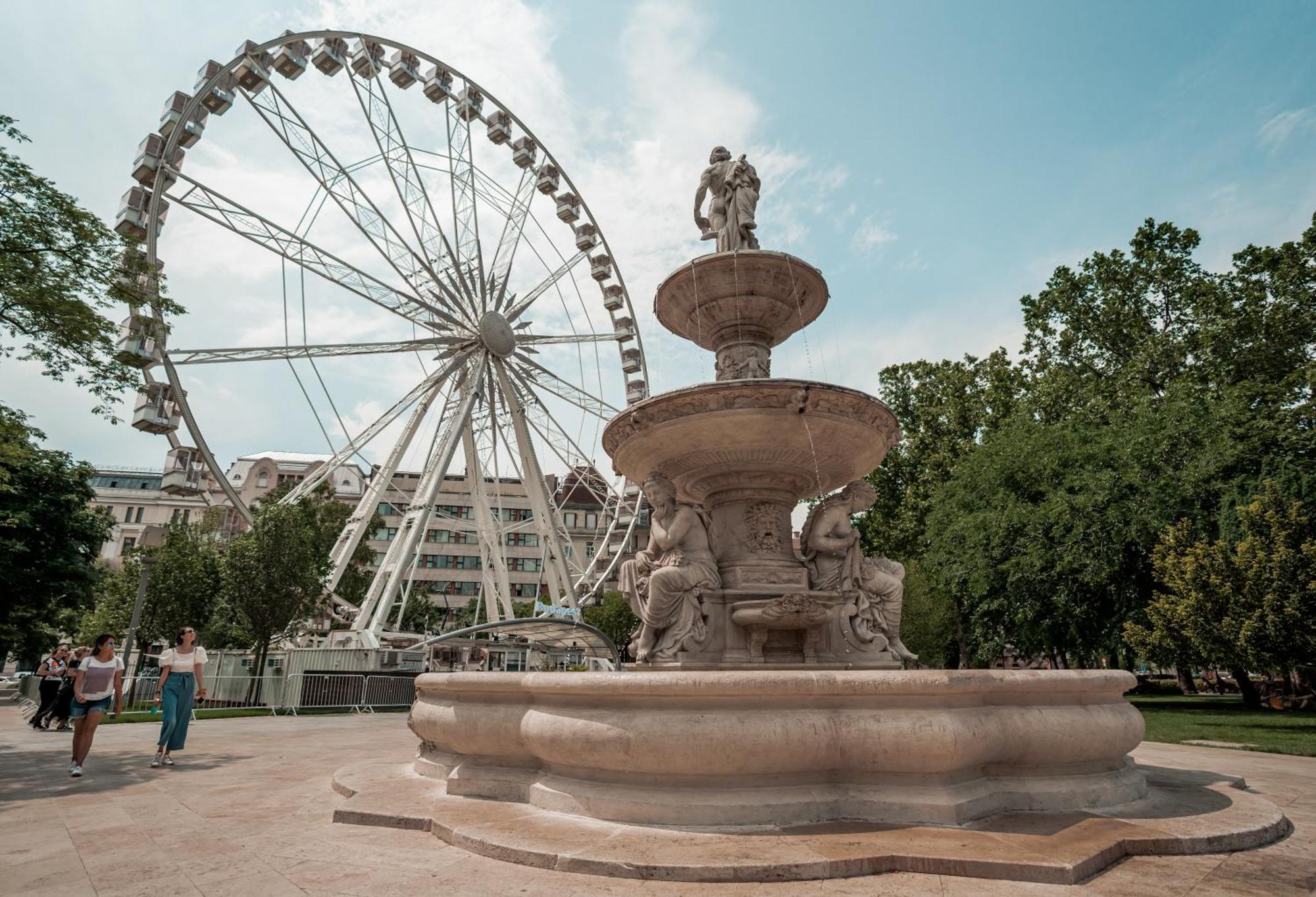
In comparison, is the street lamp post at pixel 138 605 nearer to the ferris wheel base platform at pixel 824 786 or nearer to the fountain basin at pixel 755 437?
the fountain basin at pixel 755 437

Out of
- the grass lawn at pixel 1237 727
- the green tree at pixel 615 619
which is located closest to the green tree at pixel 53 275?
the grass lawn at pixel 1237 727

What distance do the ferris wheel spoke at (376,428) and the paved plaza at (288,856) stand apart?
16.1 meters

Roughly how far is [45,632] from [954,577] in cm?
4331

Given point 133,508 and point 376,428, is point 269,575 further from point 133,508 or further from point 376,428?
point 133,508

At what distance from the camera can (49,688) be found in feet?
42.9

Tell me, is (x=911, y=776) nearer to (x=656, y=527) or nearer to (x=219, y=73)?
(x=656, y=527)

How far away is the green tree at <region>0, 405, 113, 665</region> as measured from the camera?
23422 millimetres

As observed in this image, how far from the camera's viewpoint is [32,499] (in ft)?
80.2

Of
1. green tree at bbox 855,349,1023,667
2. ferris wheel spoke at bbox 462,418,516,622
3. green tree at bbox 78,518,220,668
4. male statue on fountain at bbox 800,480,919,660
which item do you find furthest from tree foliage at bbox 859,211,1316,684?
green tree at bbox 78,518,220,668

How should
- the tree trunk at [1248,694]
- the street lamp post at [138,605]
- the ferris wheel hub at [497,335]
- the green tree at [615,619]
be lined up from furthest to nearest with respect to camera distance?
the green tree at [615,619], the ferris wheel hub at [497,335], the tree trunk at [1248,694], the street lamp post at [138,605]

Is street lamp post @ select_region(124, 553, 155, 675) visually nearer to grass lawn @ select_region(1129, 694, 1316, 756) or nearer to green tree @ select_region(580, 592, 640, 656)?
grass lawn @ select_region(1129, 694, 1316, 756)

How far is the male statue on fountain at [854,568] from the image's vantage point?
7.20m

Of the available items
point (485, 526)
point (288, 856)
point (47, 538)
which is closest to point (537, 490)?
point (485, 526)

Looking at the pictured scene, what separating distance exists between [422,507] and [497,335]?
6261 millimetres
